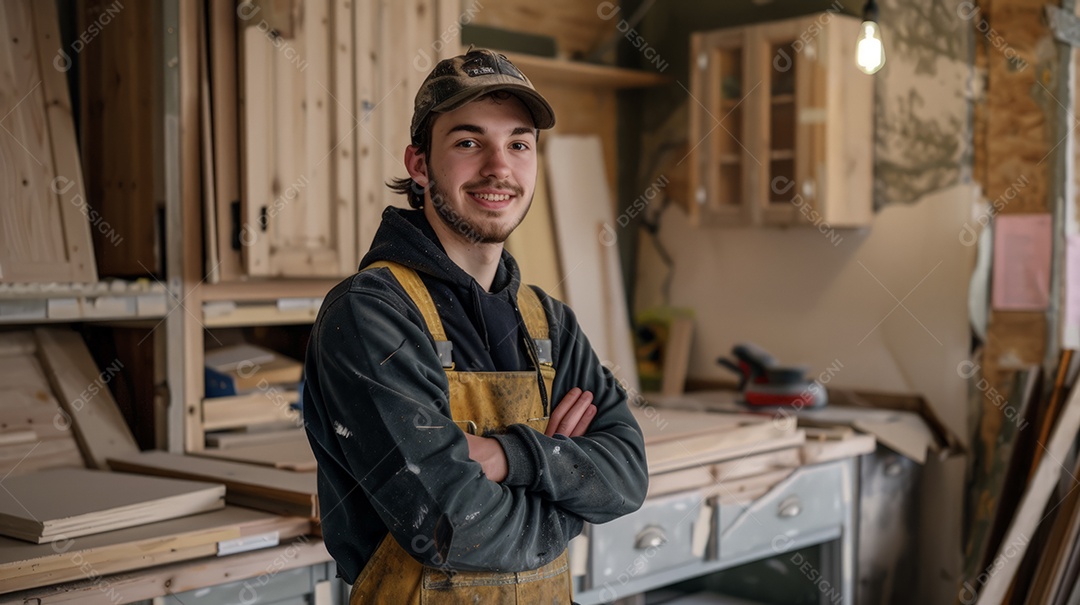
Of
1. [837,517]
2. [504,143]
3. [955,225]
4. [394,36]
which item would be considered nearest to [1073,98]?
[955,225]

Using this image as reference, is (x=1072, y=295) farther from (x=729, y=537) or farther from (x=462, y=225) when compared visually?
(x=462, y=225)

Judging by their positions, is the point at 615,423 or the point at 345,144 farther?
the point at 345,144

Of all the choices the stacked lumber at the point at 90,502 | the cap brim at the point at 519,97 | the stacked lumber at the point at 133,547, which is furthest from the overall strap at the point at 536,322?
the stacked lumber at the point at 90,502

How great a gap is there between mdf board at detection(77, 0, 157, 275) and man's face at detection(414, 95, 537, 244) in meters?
1.18

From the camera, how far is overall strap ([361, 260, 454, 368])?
1.74 m

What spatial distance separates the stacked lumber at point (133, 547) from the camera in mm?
1844

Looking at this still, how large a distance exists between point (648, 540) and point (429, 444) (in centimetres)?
137

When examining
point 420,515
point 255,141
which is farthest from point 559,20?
point 420,515

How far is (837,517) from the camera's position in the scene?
3381mm

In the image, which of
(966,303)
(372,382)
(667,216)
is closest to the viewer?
(372,382)

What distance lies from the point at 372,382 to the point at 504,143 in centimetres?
46

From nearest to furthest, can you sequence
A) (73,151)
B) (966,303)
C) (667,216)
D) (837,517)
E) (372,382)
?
(372,382) → (73,151) → (837,517) → (966,303) → (667,216)

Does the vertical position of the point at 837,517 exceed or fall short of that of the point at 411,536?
it falls short

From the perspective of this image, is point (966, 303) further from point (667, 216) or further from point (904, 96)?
point (667, 216)
